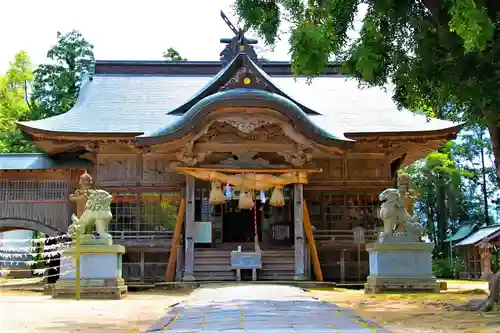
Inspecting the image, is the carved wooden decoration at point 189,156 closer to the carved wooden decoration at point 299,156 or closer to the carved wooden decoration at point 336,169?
the carved wooden decoration at point 299,156

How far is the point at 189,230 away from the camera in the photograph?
16.8 m

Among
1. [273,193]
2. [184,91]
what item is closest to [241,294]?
[273,193]

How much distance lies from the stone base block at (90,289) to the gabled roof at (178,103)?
569 cm

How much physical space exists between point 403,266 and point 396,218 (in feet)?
3.33

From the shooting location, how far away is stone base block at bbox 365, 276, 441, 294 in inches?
487

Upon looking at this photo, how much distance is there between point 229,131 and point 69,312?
9.22 meters

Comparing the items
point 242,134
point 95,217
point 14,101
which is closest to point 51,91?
point 14,101

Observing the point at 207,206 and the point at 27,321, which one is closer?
the point at 27,321

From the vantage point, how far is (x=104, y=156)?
1905cm

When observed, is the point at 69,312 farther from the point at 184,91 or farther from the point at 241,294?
the point at 184,91

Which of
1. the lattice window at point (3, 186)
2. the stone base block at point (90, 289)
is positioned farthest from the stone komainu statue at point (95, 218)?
the lattice window at point (3, 186)

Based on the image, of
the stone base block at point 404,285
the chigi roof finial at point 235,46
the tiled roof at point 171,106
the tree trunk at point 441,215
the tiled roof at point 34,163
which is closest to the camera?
the stone base block at point 404,285

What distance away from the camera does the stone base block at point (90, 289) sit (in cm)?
1204

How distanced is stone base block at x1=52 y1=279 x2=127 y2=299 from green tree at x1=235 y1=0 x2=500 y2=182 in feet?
19.3
